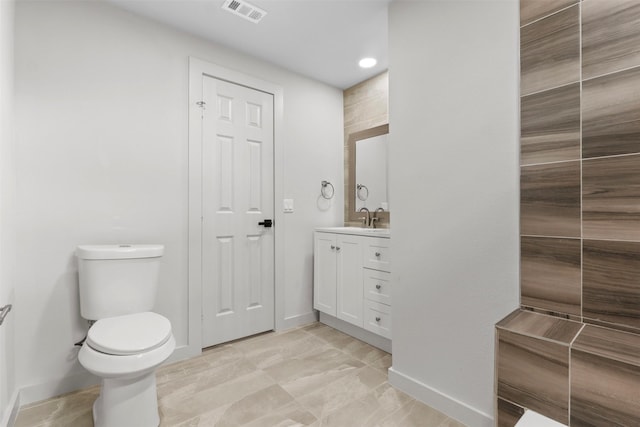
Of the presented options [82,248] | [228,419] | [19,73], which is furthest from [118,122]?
[228,419]

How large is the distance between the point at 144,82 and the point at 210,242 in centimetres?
120

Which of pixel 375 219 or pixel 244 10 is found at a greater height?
pixel 244 10

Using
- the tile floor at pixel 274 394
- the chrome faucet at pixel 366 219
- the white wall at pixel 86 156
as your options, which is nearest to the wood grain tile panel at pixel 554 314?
the tile floor at pixel 274 394

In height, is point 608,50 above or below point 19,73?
below

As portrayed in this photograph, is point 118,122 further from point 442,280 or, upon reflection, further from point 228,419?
point 442,280

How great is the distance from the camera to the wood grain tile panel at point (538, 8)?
1256mm

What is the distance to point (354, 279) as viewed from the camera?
8.12 feet

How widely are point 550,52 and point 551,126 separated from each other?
303 millimetres

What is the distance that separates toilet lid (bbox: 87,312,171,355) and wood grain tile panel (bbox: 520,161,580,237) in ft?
5.71

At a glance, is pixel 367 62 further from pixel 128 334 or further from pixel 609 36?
pixel 128 334

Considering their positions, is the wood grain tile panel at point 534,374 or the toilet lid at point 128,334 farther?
the toilet lid at point 128,334

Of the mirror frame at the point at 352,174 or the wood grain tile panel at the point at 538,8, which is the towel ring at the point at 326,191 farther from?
the wood grain tile panel at the point at 538,8

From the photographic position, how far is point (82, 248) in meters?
1.73

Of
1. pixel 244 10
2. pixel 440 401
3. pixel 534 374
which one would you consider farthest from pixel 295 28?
pixel 440 401
